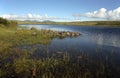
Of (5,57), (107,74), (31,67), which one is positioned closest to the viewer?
(107,74)

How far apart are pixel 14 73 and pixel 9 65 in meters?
2.73

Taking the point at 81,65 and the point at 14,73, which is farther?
the point at 81,65

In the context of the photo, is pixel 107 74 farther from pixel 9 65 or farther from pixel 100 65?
pixel 9 65

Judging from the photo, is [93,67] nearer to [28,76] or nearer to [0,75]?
[28,76]

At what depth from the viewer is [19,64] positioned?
19.7 meters

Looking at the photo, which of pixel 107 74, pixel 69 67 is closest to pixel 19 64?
pixel 69 67

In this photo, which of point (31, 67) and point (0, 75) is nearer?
point (0, 75)

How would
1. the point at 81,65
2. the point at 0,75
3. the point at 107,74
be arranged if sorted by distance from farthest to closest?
the point at 81,65, the point at 107,74, the point at 0,75

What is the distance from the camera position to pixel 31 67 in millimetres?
18984

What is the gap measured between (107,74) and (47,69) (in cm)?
679

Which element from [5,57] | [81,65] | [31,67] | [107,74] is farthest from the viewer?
[5,57]

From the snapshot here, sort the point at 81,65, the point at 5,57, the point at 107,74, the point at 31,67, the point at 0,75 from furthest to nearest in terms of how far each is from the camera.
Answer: the point at 5,57 < the point at 81,65 < the point at 31,67 < the point at 107,74 < the point at 0,75

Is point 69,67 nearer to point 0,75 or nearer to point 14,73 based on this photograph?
point 14,73

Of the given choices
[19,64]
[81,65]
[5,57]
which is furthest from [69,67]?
[5,57]
